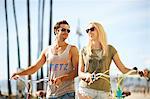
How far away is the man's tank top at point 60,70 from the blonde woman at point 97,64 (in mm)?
79

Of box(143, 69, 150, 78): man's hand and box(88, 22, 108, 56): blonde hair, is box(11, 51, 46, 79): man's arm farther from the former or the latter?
box(143, 69, 150, 78): man's hand

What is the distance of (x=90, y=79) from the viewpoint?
1826 millimetres

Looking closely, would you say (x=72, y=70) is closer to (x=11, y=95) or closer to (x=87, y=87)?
(x=87, y=87)

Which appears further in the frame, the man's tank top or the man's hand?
the man's tank top

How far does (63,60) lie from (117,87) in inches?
13.3

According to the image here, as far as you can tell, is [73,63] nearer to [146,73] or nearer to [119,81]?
[119,81]

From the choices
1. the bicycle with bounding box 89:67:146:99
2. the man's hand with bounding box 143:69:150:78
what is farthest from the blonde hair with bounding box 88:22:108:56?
the man's hand with bounding box 143:69:150:78

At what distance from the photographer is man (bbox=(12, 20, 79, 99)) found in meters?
1.94

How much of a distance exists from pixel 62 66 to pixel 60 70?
26 millimetres

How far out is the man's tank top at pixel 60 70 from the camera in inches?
76.4

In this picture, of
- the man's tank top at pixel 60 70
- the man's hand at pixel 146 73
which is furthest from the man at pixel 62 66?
the man's hand at pixel 146 73

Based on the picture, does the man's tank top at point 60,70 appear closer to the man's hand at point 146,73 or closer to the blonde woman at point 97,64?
the blonde woman at point 97,64

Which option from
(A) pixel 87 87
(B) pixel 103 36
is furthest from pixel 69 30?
(A) pixel 87 87

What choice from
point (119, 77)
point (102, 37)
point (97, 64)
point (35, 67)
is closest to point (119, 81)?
point (119, 77)
